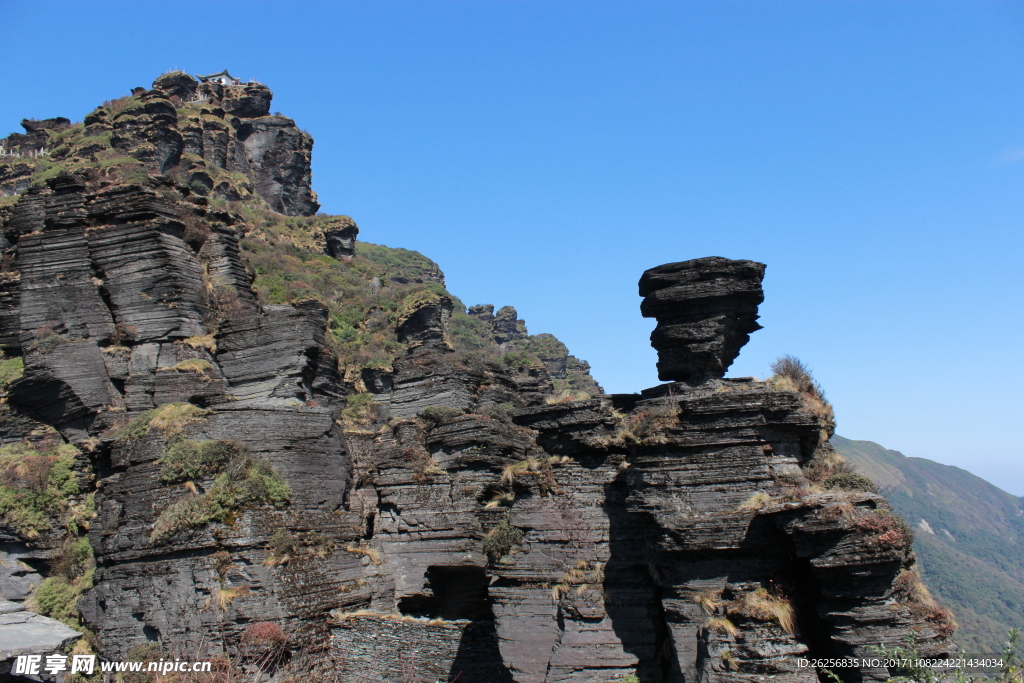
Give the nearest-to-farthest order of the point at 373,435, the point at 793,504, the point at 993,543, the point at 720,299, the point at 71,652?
the point at 793,504, the point at 720,299, the point at 71,652, the point at 373,435, the point at 993,543

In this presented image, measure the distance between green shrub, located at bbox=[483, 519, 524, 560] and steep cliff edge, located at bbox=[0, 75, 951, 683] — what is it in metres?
0.10

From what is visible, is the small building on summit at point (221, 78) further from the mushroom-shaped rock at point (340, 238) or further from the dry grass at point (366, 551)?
the dry grass at point (366, 551)

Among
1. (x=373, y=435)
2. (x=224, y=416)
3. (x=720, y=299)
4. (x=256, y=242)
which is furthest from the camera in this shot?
(x=256, y=242)

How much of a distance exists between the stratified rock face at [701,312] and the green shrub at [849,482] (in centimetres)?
377

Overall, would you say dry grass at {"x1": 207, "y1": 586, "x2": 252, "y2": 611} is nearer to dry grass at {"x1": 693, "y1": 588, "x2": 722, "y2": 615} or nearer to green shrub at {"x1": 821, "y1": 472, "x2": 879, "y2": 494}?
dry grass at {"x1": 693, "y1": 588, "x2": 722, "y2": 615}

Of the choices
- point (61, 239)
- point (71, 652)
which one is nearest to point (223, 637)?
point (71, 652)

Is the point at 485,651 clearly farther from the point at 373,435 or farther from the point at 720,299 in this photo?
the point at 720,299

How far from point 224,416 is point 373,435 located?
6.55 m

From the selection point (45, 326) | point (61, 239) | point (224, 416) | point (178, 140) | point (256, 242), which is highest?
point (178, 140)

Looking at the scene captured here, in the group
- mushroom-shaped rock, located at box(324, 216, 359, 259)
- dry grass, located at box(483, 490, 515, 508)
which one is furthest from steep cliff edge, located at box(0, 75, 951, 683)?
mushroom-shaped rock, located at box(324, 216, 359, 259)

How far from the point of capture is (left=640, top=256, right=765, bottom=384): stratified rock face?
18.6 metres

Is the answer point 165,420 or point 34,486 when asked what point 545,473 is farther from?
point 34,486

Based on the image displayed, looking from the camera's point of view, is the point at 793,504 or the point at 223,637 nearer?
the point at 793,504

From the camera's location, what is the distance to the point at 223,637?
19078 mm
